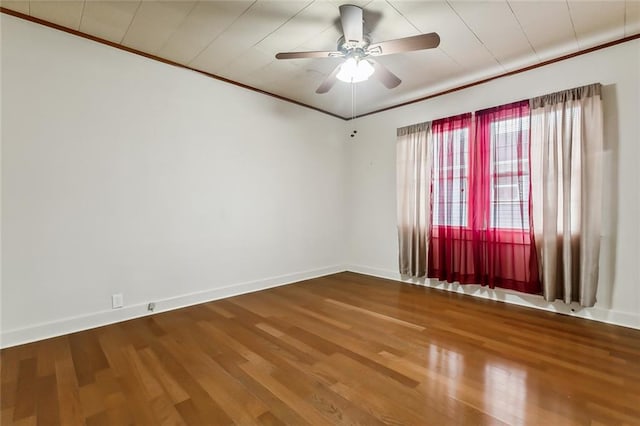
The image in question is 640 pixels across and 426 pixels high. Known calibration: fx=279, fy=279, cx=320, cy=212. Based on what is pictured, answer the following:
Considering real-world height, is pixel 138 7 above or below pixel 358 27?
above

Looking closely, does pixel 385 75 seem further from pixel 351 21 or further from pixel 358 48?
pixel 351 21

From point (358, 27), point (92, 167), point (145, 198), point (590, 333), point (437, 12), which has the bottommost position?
point (590, 333)

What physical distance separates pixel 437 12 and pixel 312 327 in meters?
2.95

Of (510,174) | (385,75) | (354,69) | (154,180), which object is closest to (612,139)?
(510,174)

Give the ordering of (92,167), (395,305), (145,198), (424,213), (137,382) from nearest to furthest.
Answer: (137,382), (92,167), (145,198), (395,305), (424,213)

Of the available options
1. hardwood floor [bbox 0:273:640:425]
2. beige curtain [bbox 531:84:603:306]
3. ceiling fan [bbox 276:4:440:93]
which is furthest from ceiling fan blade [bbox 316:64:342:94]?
hardwood floor [bbox 0:273:640:425]

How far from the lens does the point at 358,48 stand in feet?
7.81

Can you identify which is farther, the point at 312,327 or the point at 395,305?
the point at 395,305

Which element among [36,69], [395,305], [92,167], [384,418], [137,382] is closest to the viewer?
[384,418]

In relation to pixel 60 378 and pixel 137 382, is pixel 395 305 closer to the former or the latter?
pixel 137 382

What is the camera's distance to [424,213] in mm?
3975

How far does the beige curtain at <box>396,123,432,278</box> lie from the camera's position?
3971 mm

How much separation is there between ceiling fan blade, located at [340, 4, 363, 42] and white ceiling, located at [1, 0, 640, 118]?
112mm

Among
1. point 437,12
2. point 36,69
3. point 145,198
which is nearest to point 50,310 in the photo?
point 145,198
